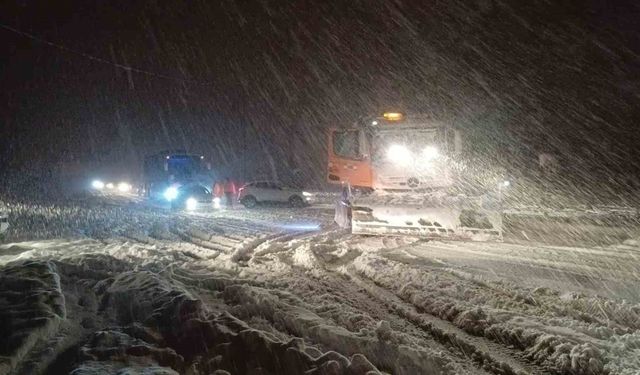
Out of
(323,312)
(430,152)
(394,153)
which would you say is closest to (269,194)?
(394,153)

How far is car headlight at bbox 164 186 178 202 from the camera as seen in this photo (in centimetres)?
2658

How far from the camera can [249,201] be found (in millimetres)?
25984

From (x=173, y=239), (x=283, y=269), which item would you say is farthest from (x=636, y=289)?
(x=173, y=239)

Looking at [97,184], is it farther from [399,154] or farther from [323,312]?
[323,312]

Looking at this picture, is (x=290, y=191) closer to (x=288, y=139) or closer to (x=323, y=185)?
(x=323, y=185)

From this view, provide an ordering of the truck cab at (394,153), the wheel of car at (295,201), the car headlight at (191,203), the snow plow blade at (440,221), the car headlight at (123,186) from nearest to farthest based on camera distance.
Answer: the snow plow blade at (440,221) → the truck cab at (394,153) → the wheel of car at (295,201) → the car headlight at (191,203) → the car headlight at (123,186)

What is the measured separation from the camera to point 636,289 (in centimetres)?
637

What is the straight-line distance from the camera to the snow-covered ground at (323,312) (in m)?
3.87

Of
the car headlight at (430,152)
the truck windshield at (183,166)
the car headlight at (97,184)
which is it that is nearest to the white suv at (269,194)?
the truck windshield at (183,166)

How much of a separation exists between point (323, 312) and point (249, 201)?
826 inches

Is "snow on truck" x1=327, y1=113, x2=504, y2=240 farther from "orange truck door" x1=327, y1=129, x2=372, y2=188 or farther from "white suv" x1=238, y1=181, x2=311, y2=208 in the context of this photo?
"white suv" x1=238, y1=181, x2=311, y2=208

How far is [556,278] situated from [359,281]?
2987 millimetres

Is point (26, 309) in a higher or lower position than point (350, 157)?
lower

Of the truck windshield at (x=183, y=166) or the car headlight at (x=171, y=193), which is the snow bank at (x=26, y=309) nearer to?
the car headlight at (x=171, y=193)
